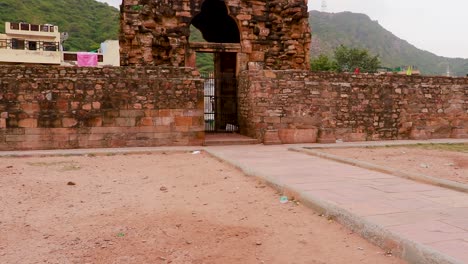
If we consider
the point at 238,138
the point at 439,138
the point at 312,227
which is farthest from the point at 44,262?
the point at 439,138

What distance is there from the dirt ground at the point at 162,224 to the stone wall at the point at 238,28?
24.8 ft

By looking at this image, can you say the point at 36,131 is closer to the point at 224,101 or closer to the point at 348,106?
the point at 224,101

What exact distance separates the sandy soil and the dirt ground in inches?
132

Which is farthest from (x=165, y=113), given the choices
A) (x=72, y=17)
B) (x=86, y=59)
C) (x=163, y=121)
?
(x=72, y=17)

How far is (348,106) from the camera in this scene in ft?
41.6

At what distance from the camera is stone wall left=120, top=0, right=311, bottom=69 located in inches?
533

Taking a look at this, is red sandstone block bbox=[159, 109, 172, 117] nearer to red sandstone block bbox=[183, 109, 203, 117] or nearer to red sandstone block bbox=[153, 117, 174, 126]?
red sandstone block bbox=[153, 117, 174, 126]

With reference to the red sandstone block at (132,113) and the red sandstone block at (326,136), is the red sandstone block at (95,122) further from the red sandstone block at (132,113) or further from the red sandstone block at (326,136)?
the red sandstone block at (326,136)

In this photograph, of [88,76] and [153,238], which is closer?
[153,238]

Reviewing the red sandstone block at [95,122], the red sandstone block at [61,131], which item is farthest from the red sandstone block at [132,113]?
the red sandstone block at [61,131]

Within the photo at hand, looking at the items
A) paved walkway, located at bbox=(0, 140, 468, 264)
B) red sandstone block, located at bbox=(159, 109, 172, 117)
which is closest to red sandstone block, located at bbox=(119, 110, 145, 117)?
red sandstone block, located at bbox=(159, 109, 172, 117)

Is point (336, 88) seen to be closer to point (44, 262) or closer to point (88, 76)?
point (88, 76)

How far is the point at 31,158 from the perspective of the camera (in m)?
9.33

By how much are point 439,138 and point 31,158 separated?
13329mm
